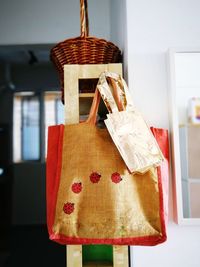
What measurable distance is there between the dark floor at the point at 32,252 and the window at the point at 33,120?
102cm

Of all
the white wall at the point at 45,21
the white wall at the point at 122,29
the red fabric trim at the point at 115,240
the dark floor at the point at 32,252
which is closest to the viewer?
the red fabric trim at the point at 115,240

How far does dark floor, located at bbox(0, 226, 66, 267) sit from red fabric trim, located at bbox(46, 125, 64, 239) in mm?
1639

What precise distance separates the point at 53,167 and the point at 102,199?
18 centimetres

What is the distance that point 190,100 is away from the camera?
0.81 metres

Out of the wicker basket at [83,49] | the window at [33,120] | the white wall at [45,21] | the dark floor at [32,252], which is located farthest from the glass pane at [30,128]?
the wicker basket at [83,49]

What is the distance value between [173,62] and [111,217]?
538 millimetres

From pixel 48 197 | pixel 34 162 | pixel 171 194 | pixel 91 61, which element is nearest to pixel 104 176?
pixel 48 197

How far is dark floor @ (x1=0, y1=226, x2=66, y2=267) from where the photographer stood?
2059 mm

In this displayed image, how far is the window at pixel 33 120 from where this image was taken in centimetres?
335

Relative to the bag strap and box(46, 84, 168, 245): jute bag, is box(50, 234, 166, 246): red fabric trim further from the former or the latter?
the bag strap

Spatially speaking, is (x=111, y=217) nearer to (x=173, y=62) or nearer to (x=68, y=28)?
(x=173, y=62)

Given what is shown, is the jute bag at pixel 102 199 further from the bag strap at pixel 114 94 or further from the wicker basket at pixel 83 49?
the wicker basket at pixel 83 49

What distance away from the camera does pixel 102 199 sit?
2.05 feet

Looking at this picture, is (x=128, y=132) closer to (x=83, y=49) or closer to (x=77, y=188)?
(x=77, y=188)
